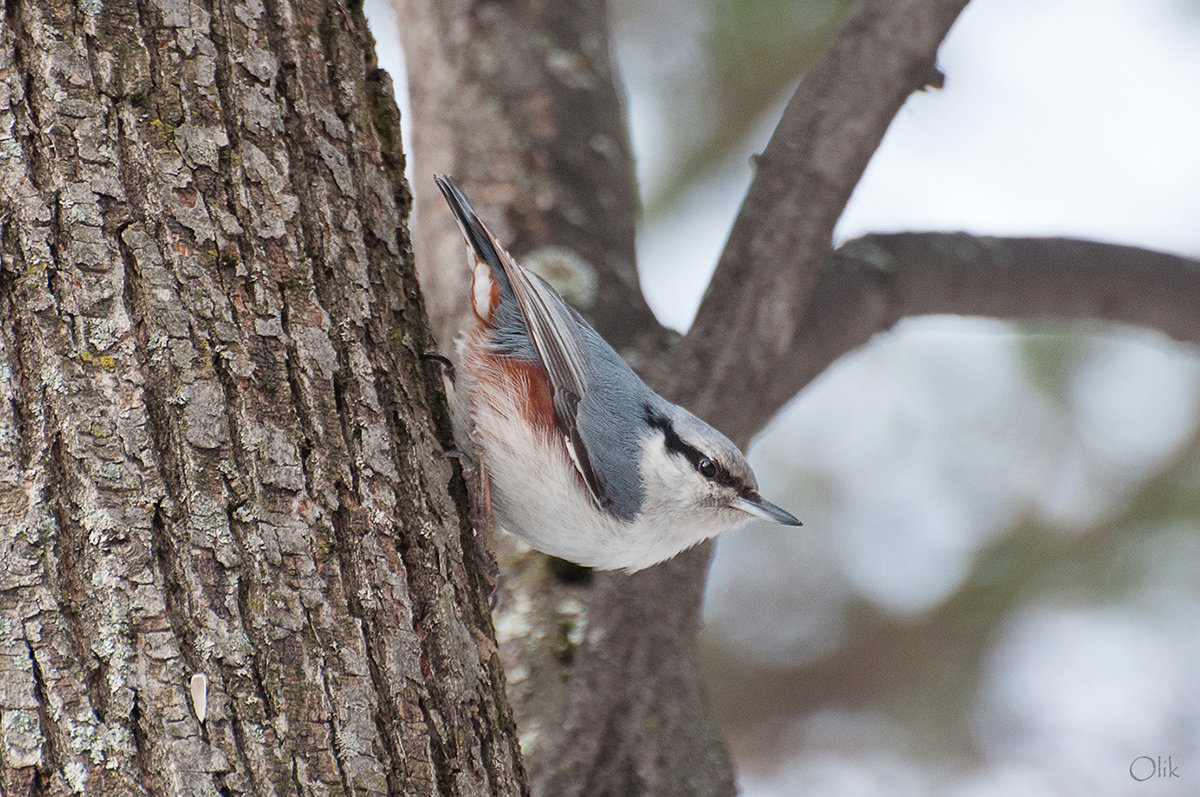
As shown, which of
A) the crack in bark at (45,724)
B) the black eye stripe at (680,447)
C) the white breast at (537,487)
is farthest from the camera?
the black eye stripe at (680,447)

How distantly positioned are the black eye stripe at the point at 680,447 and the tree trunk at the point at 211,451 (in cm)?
88

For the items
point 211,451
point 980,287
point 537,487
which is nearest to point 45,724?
point 211,451

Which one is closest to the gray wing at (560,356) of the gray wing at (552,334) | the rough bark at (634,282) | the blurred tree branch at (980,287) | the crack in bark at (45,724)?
the gray wing at (552,334)

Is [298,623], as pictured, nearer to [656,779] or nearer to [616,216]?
[656,779]

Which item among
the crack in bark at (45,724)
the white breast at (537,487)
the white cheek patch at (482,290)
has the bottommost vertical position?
the crack in bark at (45,724)

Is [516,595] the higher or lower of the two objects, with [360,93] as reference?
lower

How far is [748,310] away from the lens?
9.07ft

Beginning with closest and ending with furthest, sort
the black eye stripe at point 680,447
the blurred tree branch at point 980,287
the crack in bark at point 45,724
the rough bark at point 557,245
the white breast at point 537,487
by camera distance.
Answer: the crack in bark at point 45,724, the white breast at point 537,487, the rough bark at point 557,245, the black eye stripe at point 680,447, the blurred tree branch at point 980,287

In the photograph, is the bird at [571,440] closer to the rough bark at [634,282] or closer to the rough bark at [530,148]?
the rough bark at [634,282]

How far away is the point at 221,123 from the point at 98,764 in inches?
39.0

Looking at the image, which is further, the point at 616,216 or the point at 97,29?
the point at 616,216

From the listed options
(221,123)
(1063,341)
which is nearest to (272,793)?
(221,123)

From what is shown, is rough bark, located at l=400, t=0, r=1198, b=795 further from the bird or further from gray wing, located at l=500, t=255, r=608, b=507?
gray wing, located at l=500, t=255, r=608, b=507

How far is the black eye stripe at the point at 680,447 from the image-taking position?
2562mm
